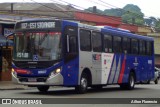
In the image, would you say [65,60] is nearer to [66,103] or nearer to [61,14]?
[66,103]

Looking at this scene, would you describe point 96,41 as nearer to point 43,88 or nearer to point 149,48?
point 43,88

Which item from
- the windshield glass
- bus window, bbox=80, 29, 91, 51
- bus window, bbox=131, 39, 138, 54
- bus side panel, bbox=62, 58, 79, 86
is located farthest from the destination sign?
bus window, bbox=131, 39, 138, 54

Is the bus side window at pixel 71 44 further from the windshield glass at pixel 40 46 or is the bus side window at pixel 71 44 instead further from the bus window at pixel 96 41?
the bus window at pixel 96 41

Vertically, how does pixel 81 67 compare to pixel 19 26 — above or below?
below

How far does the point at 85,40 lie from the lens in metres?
21.0

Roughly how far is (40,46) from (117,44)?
626 cm

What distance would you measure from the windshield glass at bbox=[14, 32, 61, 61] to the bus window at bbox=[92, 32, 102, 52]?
2909 millimetres

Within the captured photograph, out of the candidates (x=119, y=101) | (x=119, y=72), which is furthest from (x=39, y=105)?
(x=119, y=72)

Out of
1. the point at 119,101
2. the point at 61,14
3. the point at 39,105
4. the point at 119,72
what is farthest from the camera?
the point at 61,14

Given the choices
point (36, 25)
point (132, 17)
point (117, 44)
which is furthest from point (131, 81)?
point (132, 17)

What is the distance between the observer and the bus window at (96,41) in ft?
71.8

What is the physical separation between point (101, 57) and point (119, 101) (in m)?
5.01

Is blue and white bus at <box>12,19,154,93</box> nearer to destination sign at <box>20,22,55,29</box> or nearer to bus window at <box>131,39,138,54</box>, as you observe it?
destination sign at <box>20,22,55,29</box>

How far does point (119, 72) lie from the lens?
81.5 ft
